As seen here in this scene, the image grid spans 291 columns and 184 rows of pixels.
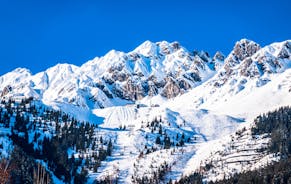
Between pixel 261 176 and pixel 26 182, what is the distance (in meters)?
84.9

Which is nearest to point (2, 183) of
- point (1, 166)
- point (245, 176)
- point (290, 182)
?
point (1, 166)

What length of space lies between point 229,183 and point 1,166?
533 feet

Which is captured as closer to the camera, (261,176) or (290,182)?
(290,182)

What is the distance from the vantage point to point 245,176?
19962cm

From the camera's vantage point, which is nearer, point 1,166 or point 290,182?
point 1,166

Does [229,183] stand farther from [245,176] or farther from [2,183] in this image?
[2,183]

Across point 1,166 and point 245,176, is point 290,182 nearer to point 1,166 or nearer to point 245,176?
point 245,176

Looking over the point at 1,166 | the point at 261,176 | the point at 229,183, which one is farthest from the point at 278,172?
the point at 1,166

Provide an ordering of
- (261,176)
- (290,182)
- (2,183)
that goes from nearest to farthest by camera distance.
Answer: (2,183), (290,182), (261,176)

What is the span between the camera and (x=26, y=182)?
193 metres

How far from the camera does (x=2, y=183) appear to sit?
39656mm

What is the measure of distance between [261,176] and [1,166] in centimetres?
16097

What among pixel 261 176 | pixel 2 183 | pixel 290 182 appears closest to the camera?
pixel 2 183

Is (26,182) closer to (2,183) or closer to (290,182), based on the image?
(290,182)
